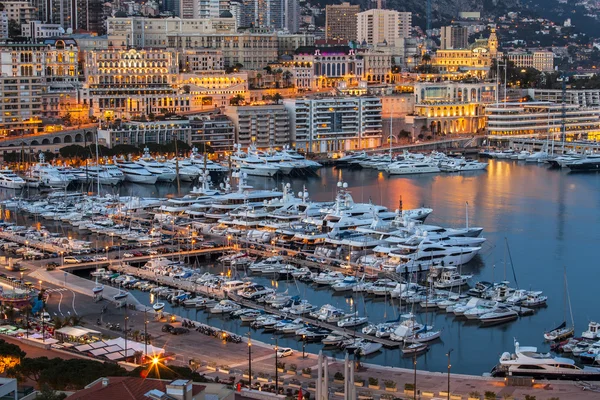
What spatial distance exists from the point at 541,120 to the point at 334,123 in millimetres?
9220

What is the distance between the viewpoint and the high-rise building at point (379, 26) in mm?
63438

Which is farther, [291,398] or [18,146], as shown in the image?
[18,146]

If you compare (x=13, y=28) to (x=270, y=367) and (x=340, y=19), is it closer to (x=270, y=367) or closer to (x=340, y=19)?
(x=340, y=19)

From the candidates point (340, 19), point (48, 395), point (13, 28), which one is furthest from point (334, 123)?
point (48, 395)

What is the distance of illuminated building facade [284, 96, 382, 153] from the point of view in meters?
41.5

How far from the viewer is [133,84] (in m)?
44.6

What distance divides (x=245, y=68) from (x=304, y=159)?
45.6 ft

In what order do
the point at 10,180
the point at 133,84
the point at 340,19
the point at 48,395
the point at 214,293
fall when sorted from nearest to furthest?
the point at 48,395 → the point at 214,293 → the point at 10,180 → the point at 133,84 → the point at 340,19

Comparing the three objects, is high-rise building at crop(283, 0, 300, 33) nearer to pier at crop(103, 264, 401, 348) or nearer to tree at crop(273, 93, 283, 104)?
tree at crop(273, 93, 283, 104)

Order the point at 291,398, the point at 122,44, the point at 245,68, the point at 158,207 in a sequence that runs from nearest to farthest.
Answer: the point at 291,398 < the point at 158,207 < the point at 122,44 < the point at 245,68

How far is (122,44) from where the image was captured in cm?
4744

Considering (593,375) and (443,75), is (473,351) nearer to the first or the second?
(593,375)

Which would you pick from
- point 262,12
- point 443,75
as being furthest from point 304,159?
point 262,12

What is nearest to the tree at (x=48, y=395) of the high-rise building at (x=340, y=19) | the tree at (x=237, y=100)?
the tree at (x=237, y=100)
